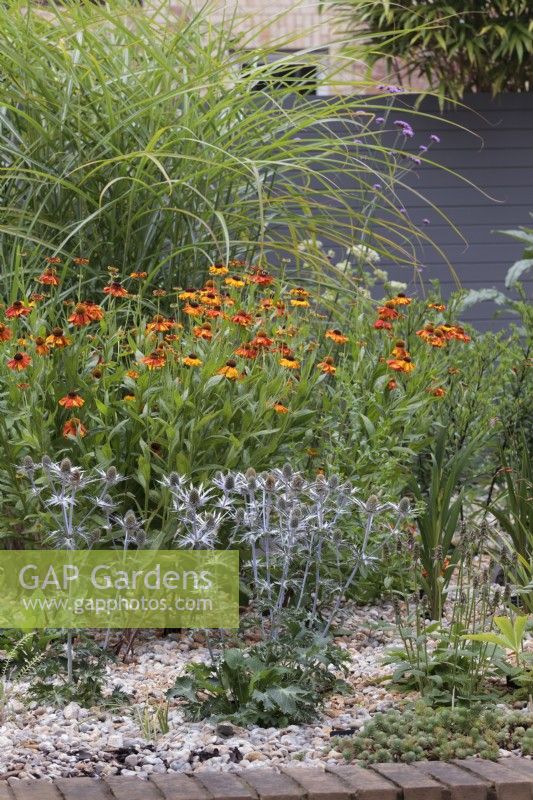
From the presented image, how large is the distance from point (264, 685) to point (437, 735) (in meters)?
0.45

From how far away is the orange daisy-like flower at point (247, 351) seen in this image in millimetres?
3639

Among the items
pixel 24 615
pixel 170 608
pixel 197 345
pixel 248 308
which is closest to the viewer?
pixel 24 615

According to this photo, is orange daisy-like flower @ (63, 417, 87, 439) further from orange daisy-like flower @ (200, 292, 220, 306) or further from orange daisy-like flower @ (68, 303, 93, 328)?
orange daisy-like flower @ (200, 292, 220, 306)

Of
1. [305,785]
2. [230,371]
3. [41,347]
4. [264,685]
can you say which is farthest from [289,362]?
[305,785]

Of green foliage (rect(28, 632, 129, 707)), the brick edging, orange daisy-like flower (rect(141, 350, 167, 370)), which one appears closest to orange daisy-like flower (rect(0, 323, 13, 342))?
orange daisy-like flower (rect(141, 350, 167, 370))

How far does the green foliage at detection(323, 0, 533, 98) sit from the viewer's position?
9.61 meters

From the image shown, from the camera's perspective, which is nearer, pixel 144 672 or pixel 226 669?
pixel 226 669

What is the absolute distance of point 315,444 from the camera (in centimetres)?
426

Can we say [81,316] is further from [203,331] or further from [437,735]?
[437,735]

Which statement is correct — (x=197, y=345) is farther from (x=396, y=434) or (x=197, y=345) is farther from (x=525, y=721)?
(x=525, y=721)

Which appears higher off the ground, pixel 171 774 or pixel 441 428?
pixel 441 428

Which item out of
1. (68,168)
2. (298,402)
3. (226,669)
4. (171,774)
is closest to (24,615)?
(226,669)

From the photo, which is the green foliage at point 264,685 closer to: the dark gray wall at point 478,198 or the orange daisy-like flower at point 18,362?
the orange daisy-like flower at point 18,362

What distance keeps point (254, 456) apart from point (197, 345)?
431 millimetres
